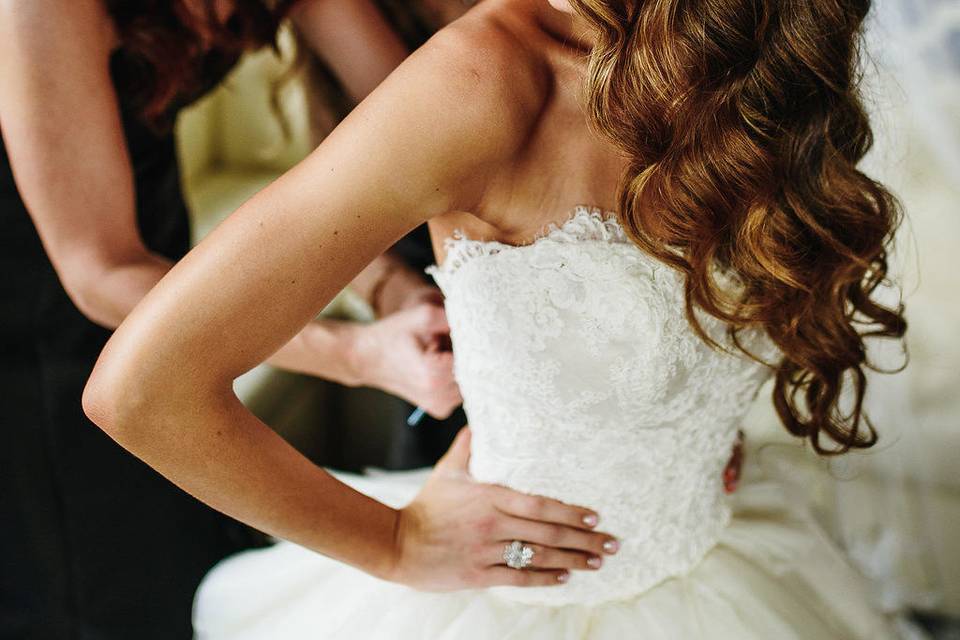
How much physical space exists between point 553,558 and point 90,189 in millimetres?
591

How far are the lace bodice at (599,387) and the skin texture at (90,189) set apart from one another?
0.21m

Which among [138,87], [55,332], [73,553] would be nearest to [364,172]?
[138,87]

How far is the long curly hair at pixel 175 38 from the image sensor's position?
99 cm

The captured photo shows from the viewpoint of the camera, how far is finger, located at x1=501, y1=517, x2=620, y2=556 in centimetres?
82

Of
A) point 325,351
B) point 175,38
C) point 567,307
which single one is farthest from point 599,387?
point 175,38

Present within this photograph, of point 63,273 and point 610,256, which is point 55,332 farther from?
point 610,256

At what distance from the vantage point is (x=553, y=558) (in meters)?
0.83

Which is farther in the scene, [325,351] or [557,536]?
[325,351]

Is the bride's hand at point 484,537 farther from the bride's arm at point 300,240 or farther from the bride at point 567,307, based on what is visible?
the bride's arm at point 300,240

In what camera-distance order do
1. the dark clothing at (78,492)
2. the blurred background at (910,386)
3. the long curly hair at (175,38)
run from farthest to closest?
the blurred background at (910,386) → the dark clothing at (78,492) → the long curly hair at (175,38)

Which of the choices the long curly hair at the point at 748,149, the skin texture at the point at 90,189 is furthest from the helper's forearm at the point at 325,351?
the long curly hair at the point at 748,149

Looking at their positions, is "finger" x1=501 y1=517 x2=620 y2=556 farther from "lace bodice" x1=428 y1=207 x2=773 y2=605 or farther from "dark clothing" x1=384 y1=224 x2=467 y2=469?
"dark clothing" x1=384 y1=224 x2=467 y2=469

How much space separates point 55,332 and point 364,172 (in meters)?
0.71

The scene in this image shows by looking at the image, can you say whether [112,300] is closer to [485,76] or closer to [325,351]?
[325,351]
